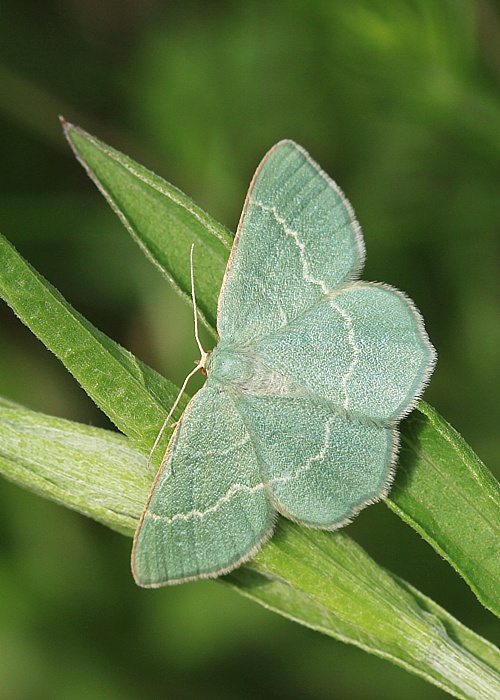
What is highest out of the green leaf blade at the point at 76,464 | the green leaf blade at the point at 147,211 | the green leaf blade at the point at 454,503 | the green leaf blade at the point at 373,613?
the green leaf blade at the point at 147,211

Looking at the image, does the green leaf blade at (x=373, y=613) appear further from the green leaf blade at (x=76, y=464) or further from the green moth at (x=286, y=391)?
the green leaf blade at (x=76, y=464)

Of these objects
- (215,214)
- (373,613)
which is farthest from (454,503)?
(215,214)

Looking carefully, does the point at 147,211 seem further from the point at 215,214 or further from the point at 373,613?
the point at 215,214

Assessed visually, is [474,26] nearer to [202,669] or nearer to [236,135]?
[236,135]

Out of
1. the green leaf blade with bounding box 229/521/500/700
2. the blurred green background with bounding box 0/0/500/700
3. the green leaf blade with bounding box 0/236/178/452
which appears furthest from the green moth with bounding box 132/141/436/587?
the blurred green background with bounding box 0/0/500/700

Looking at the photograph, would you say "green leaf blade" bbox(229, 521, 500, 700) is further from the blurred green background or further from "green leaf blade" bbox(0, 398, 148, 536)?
the blurred green background

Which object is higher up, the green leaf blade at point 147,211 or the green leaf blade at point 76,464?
the green leaf blade at point 147,211

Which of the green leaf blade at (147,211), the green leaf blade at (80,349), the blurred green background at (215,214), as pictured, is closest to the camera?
the green leaf blade at (80,349)

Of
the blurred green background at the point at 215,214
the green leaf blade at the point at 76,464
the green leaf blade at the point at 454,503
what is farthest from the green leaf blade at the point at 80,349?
the blurred green background at the point at 215,214
